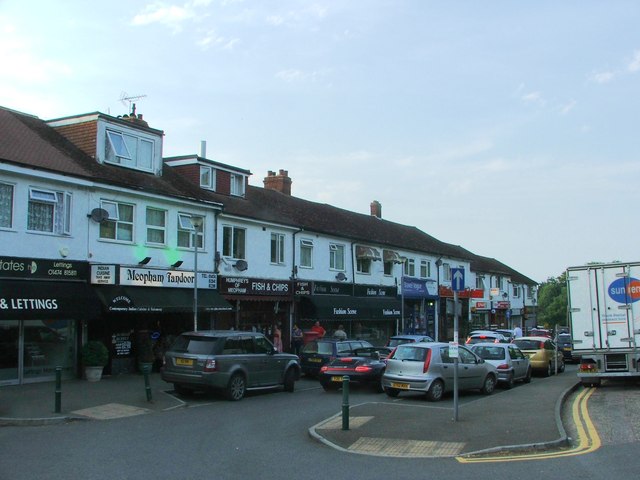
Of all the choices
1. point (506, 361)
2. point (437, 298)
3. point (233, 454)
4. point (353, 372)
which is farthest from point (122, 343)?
point (437, 298)

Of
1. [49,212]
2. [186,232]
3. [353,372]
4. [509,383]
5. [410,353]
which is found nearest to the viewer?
[410,353]

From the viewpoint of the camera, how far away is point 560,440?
1032 cm

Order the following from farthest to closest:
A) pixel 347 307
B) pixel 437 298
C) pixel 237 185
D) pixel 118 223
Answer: pixel 437 298 < pixel 347 307 < pixel 237 185 < pixel 118 223

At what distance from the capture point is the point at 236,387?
1656 cm

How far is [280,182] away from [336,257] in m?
6.70

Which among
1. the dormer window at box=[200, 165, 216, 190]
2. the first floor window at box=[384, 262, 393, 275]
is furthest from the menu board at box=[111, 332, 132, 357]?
the first floor window at box=[384, 262, 393, 275]

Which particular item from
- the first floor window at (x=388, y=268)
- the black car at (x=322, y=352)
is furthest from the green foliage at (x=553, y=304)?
the black car at (x=322, y=352)

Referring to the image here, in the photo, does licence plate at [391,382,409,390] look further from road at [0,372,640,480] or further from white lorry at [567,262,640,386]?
white lorry at [567,262,640,386]

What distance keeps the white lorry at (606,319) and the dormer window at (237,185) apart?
48.9 ft

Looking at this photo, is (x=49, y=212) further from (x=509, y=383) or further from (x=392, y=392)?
(x=509, y=383)

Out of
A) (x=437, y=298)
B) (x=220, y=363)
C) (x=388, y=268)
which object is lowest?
(x=220, y=363)

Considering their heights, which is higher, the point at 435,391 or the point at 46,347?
the point at 46,347

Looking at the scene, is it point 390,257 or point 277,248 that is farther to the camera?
point 390,257

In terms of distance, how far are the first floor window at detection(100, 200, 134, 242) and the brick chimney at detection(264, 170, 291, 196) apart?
1610 centimetres
